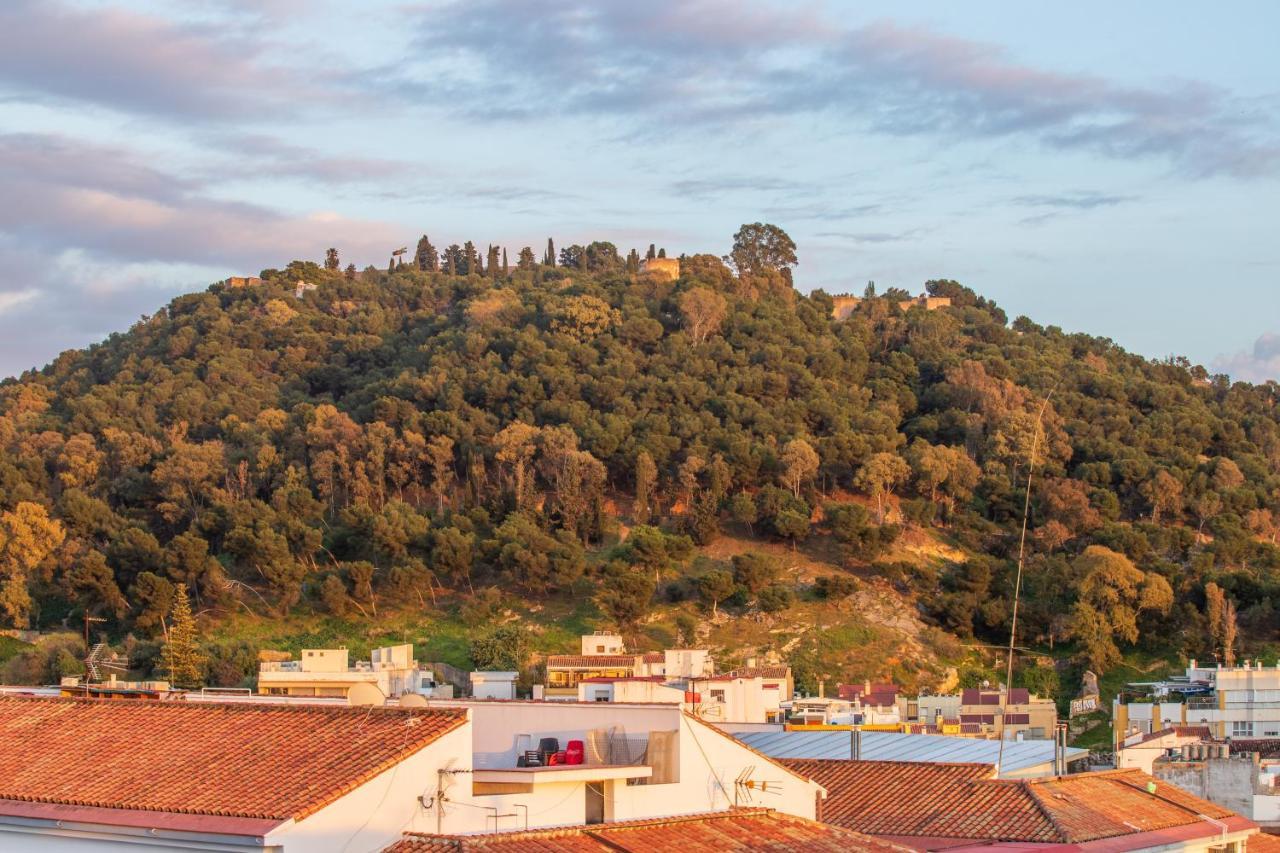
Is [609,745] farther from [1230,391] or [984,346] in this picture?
[1230,391]

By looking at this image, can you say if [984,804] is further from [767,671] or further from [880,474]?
[880,474]

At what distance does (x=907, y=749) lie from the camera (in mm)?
20938

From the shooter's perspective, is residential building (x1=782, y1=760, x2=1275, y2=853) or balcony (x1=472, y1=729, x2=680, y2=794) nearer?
balcony (x1=472, y1=729, x2=680, y2=794)

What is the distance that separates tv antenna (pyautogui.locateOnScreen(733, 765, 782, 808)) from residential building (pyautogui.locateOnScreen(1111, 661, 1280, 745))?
26.0 meters

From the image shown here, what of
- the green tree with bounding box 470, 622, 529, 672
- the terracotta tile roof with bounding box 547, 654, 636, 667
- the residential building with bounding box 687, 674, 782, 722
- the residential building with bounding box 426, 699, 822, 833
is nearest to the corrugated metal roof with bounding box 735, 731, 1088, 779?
the residential building with bounding box 426, 699, 822, 833

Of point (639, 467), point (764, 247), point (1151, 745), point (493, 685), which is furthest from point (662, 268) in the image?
point (1151, 745)

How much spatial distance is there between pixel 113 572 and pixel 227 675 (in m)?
12.0

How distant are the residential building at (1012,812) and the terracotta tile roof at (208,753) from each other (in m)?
5.72

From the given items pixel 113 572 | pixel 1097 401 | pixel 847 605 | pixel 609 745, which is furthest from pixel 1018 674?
pixel 609 745

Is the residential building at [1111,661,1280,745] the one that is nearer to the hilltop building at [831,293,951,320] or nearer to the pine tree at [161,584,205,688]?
the pine tree at [161,584,205,688]

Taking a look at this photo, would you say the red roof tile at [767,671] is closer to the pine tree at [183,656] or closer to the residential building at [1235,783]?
the pine tree at [183,656]

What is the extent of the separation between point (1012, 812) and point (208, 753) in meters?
7.84

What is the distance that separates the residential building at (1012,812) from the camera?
16.5 meters

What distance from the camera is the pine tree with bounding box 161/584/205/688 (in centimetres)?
4522
